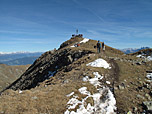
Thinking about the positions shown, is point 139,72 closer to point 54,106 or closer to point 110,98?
point 110,98

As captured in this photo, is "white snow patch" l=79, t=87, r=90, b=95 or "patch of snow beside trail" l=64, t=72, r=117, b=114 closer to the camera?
"patch of snow beside trail" l=64, t=72, r=117, b=114

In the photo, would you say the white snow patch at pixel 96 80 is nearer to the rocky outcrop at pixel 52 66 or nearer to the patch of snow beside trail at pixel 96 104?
the patch of snow beside trail at pixel 96 104

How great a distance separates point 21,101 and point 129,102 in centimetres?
1065

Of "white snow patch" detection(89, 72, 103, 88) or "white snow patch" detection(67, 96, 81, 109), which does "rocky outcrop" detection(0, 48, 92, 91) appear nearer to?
"white snow patch" detection(89, 72, 103, 88)

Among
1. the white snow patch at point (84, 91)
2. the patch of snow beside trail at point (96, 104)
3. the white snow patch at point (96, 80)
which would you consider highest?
the white snow patch at point (96, 80)

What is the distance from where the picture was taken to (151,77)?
55.2ft

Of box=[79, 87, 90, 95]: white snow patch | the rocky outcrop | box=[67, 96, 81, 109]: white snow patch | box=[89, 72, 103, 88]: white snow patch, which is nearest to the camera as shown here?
box=[67, 96, 81, 109]: white snow patch

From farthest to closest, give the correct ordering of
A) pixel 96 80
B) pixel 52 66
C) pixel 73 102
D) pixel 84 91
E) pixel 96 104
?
pixel 52 66 < pixel 96 80 < pixel 84 91 < pixel 96 104 < pixel 73 102

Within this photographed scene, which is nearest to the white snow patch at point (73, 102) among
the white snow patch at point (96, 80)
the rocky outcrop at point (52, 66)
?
the white snow patch at point (96, 80)

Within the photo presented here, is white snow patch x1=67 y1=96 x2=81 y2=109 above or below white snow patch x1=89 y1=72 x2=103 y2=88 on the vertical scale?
below

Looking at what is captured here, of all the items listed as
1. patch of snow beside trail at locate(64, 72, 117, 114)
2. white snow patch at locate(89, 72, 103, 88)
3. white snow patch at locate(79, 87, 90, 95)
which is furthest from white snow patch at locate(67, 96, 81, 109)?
white snow patch at locate(89, 72, 103, 88)

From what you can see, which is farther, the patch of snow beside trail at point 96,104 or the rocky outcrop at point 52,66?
the rocky outcrop at point 52,66

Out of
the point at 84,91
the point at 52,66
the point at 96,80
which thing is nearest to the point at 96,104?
the point at 84,91

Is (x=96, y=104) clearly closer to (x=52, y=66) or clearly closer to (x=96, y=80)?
(x=96, y=80)
